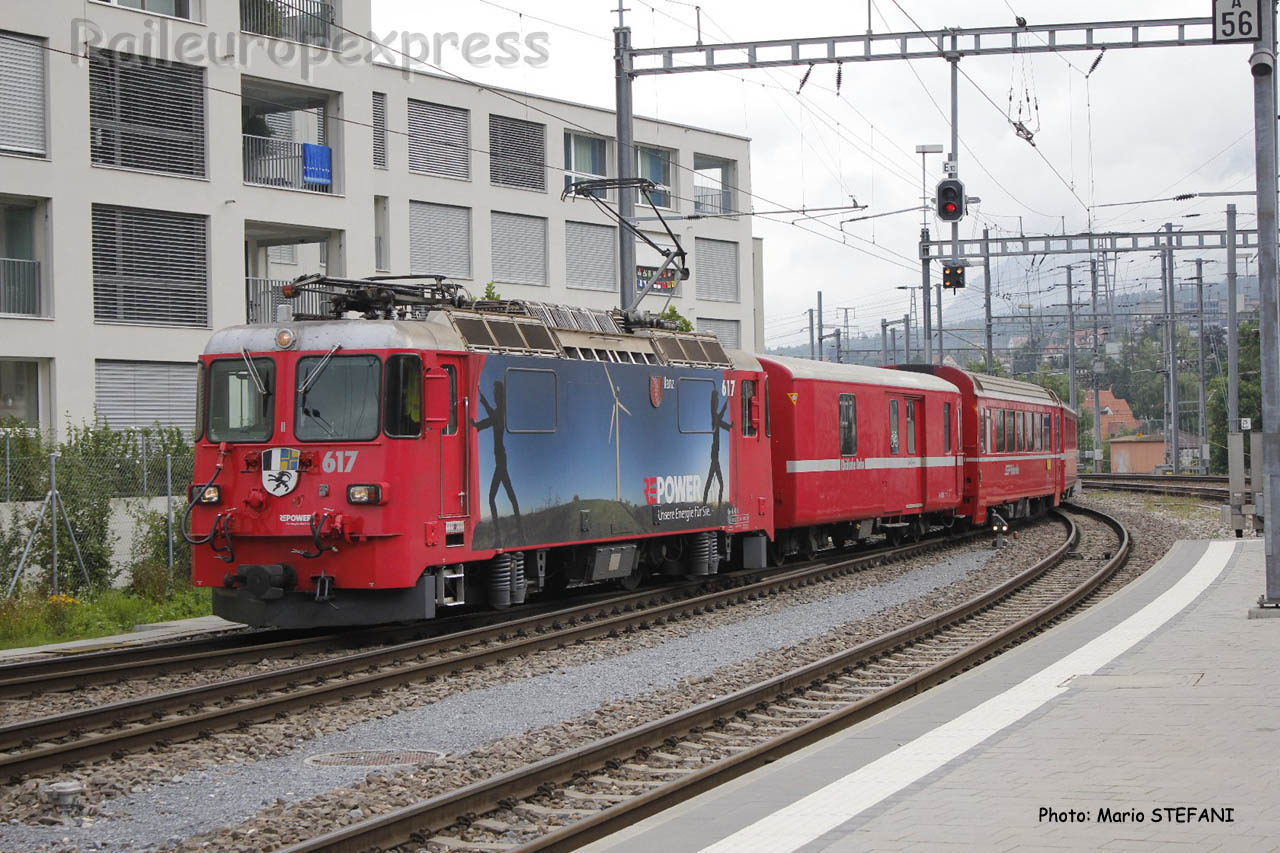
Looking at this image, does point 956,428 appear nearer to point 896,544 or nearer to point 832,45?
point 896,544

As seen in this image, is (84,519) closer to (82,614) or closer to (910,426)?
(82,614)

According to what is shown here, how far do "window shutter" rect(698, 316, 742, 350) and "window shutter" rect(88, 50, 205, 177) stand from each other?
25.4 m

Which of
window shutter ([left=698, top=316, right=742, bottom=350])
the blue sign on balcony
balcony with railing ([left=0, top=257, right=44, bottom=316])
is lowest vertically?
balcony with railing ([left=0, top=257, right=44, bottom=316])

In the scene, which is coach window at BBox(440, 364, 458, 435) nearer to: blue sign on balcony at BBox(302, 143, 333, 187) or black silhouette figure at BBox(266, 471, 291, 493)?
black silhouette figure at BBox(266, 471, 291, 493)

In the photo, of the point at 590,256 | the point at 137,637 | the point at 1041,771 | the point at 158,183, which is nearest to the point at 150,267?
the point at 158,183

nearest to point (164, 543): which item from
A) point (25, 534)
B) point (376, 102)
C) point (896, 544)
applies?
point (25, 534)

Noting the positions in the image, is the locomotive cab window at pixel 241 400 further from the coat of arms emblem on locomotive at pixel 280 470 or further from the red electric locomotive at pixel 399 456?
the coat of arms emblem on locomotive at pixel 280 470

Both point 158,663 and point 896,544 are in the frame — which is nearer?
point 158,663

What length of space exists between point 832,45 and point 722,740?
1406cm

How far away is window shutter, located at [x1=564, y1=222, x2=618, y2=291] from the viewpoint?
44.7 m

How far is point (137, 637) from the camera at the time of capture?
15.1 metres

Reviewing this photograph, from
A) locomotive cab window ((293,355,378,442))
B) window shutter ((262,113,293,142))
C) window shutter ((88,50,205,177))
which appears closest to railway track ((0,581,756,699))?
locomotive cab window ((293,355,378,442))

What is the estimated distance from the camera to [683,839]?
6.63 meters

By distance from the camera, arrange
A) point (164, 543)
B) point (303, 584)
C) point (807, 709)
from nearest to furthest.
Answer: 1. point (807, 709)
2. point (303, 584)
3. point (164, 543)
